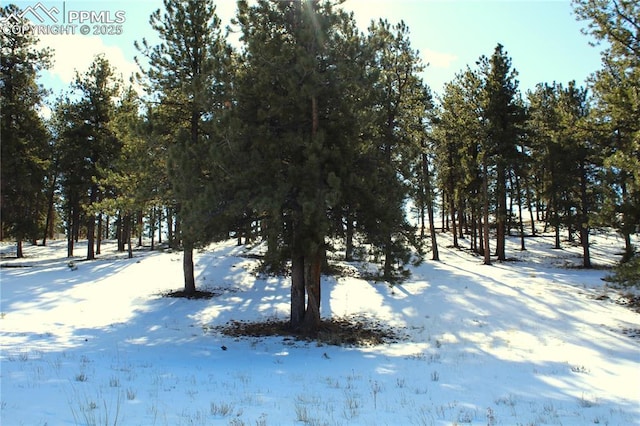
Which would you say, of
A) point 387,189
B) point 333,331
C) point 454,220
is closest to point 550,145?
point 454,220

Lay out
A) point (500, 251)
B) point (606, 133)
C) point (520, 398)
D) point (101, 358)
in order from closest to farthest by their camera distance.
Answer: point (520, 398) < point (101, 358) < point (606, 133) < point (500, 251)

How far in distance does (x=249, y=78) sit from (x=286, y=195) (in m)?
3.34

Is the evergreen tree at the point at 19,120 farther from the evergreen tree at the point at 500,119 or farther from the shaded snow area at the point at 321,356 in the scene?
the evergreen tree at the point at 500,119

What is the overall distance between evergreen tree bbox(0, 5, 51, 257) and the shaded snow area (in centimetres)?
600

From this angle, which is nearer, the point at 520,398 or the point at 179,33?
the point at 520,398

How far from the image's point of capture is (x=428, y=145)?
26453 mm

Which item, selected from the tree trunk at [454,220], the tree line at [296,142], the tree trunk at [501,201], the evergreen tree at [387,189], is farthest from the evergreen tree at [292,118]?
the tree trunk at [454,220]

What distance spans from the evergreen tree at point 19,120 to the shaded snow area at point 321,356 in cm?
600

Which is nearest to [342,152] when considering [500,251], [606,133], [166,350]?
[166,350]

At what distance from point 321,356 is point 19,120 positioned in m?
23.8

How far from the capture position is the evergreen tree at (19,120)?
22266mm

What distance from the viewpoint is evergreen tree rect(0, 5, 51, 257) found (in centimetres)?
2227

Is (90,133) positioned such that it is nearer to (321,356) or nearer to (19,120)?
(19,120)

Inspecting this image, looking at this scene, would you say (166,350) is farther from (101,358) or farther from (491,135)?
(491,135)
